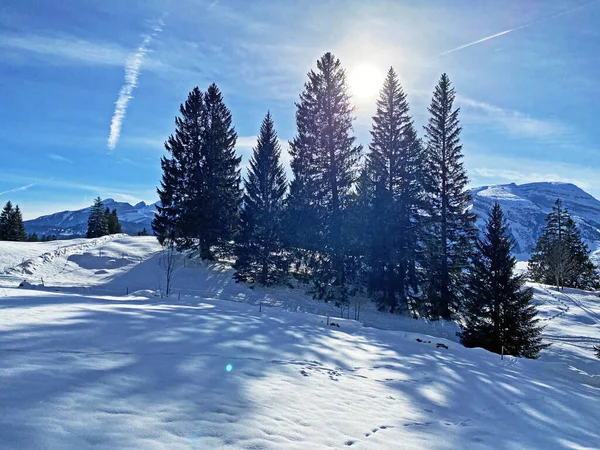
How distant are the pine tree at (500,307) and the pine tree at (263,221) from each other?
38.5 feet

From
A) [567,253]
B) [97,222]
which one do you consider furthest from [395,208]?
[97,222]

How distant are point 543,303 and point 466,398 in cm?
2524

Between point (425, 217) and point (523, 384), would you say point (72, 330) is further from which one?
point (425, 217)

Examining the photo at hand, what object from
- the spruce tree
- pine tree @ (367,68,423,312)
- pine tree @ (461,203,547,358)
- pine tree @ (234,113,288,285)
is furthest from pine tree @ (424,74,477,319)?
the spruce tree

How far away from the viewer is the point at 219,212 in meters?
26.0

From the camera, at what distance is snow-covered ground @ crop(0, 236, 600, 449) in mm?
3666

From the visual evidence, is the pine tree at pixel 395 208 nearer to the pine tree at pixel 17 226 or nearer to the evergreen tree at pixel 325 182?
the evergreen tree at pixel 325 182

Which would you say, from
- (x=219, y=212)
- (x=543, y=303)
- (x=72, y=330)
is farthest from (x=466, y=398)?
(x=543, y=303)

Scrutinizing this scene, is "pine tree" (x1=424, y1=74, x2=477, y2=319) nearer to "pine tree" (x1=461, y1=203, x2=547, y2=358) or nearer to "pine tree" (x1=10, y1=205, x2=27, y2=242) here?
"pine tree" (x1=461, y1=203, x2=547, y2=358)

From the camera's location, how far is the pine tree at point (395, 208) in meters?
22.4

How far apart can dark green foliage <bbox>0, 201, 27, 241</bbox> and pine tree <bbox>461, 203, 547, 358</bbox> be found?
54.7 m

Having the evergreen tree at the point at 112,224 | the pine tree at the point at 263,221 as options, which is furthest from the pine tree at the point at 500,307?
the evergreen tree at the point at 112,224

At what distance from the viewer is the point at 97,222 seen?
172 feet

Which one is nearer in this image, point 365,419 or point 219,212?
point 365,419
